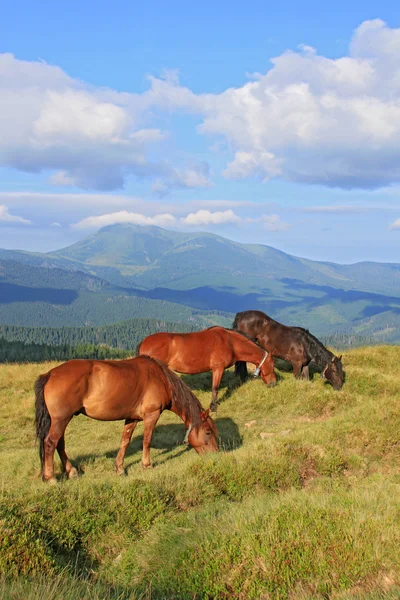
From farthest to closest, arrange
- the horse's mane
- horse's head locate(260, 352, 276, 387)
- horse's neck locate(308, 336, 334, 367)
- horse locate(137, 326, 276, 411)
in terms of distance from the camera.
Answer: horse's neck locate(308, 336, 334, 367) < horse's head locate(260, 352, 276, 387) < horse locate(137, 326, 276, 411) < the horse's mane

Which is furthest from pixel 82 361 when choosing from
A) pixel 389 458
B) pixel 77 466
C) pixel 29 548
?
pixel 389 458

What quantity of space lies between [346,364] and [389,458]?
38.3 ft

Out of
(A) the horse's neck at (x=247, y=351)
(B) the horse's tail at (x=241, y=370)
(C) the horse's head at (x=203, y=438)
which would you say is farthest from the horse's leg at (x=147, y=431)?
(B) the horse's tail at (x=241, y=370)

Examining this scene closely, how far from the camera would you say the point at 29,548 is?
18.1 ft

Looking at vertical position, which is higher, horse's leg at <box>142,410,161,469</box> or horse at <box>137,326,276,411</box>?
horse at <box>137,326,276,411</box>

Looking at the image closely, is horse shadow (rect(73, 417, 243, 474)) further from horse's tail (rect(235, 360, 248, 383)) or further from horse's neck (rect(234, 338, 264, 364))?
horse's tail (rect(235, 360, 248, 383))

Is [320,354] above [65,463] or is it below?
above

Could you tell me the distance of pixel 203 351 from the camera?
15.3 m

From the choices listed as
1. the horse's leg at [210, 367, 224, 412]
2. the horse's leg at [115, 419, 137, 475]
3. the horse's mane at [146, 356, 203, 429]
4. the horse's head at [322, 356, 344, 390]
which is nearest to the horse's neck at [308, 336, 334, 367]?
the horse's head at [322, 356, 344, 390]

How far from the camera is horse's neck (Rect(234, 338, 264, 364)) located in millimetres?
15547

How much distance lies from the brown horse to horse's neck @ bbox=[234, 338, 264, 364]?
4.97 meters

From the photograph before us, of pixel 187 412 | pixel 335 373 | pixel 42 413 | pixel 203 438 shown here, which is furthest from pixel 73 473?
pixel 335 373

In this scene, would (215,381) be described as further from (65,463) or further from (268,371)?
(65,463)

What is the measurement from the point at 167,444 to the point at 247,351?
462cm
